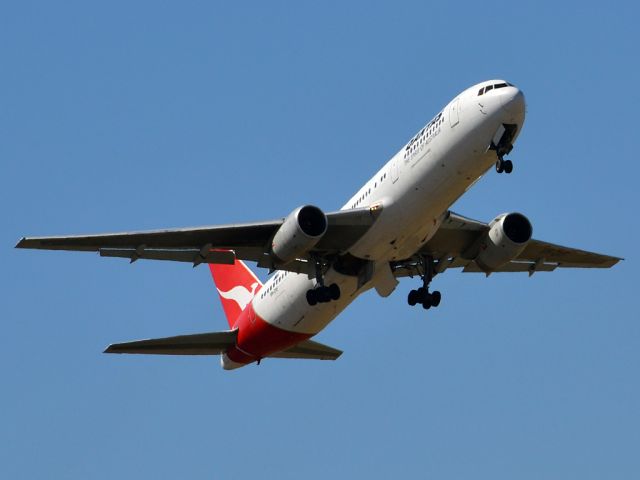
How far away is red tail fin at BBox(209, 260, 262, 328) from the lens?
173 feet

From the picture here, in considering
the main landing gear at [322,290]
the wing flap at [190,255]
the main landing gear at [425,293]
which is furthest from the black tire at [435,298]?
the wing flap at [190,255]

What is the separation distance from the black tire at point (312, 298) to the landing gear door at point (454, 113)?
7.54 meters

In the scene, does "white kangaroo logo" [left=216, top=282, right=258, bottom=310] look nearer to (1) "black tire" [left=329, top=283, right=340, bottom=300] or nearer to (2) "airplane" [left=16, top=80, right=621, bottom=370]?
(2) "airplane" [left=16, top=80, right=621, bottom=370]

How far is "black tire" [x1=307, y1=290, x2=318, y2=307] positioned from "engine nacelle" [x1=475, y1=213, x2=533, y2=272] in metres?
5.73

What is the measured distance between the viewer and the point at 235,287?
53.6 m

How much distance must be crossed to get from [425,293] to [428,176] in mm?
6726

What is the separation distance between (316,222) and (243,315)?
8.44 m

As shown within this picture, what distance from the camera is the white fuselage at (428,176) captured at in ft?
132

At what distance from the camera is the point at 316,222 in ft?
139

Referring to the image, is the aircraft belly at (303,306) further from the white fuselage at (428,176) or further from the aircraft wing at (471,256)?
the aircraft wing at (471,256)

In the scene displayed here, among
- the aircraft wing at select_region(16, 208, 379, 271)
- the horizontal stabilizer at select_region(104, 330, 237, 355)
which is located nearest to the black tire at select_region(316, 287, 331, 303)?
the aircraft wing at select_region(16, 208, 379, 271)

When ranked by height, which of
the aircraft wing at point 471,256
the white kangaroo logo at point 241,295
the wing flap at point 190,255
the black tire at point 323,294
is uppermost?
the white kangaroo logo at point 241,295

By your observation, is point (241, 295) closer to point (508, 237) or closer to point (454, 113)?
point (508, 237)

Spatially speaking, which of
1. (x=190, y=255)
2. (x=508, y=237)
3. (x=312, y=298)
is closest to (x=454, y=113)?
(x=508, y=237)
